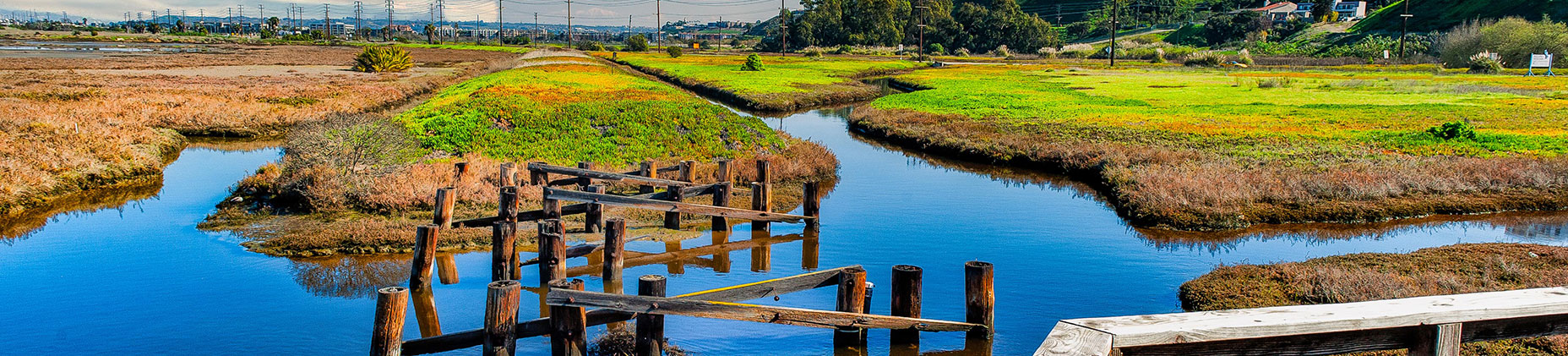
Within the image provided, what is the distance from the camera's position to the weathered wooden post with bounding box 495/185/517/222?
50.8ft

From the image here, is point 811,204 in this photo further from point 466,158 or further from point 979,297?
point 466,158

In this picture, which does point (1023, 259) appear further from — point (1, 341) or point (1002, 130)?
point (1002, 130)

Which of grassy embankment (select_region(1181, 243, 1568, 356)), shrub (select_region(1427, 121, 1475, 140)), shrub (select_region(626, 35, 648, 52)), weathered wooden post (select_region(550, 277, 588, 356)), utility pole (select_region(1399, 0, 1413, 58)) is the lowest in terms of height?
grassy embankment (select_region(1181, 243, 1568, 356))

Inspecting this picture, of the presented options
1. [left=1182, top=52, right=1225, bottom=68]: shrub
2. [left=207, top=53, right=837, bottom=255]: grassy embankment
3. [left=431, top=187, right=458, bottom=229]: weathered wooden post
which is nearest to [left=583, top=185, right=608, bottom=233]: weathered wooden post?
[left=207, top=53, right=837, bottom=255]: grassy embankment

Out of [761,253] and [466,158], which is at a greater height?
[466,158]

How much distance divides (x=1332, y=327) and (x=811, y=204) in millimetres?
13059

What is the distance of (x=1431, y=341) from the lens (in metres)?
5.09

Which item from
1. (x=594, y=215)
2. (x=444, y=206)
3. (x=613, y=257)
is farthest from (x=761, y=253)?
(x=444, y=206)

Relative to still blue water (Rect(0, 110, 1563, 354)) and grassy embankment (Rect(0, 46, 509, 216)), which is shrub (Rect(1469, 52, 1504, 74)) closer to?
still blue water (Rect(0, 110, 1563, 354))

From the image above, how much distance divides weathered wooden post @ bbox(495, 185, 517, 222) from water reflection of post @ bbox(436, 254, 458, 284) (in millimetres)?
972

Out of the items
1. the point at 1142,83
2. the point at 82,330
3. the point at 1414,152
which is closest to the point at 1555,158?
the point at 1414,152

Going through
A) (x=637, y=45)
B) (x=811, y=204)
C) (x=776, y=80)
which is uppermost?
(x=637, y=45)

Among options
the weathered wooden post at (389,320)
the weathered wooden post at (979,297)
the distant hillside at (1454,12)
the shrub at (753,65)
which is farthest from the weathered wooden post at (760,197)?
the distant hillside at (1454,12)

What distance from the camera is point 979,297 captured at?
1074cm
